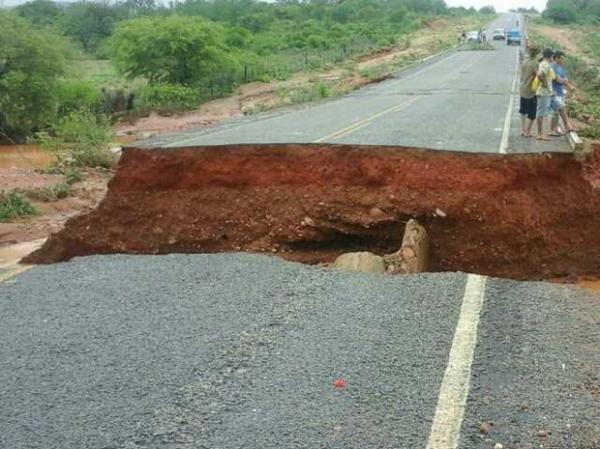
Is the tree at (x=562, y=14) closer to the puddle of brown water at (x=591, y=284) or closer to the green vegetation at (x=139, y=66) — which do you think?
the green vegetation at (x=139, y=66)

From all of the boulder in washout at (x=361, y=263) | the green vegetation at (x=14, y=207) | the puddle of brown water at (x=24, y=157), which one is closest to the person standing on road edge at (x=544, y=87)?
the boulder in washout at (x=361, y=263)

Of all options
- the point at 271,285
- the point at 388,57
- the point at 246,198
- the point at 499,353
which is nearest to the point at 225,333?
the point at 271,285

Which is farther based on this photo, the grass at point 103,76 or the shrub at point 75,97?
the grass at point 103,76

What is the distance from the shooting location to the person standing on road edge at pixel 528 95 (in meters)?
13.9

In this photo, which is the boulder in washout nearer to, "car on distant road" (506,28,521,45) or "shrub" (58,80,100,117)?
"shrub" (58,80,100,117)

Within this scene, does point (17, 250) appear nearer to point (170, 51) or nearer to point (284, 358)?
point (284, 358)

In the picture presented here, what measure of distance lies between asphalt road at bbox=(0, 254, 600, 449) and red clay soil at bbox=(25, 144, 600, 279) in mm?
2662

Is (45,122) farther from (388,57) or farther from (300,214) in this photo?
(388,57)

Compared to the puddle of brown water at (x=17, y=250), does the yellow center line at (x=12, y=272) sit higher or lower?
higher

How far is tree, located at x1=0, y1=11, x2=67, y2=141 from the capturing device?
30547 mm

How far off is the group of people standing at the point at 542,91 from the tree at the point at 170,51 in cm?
2851

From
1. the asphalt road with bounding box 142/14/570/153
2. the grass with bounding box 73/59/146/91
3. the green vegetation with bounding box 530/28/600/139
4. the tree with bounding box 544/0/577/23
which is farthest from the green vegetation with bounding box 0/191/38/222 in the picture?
the tree with bounding box 544/0/577/23

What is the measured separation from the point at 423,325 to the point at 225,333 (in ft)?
5.52

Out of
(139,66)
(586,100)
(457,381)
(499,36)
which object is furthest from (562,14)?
(457,381)
